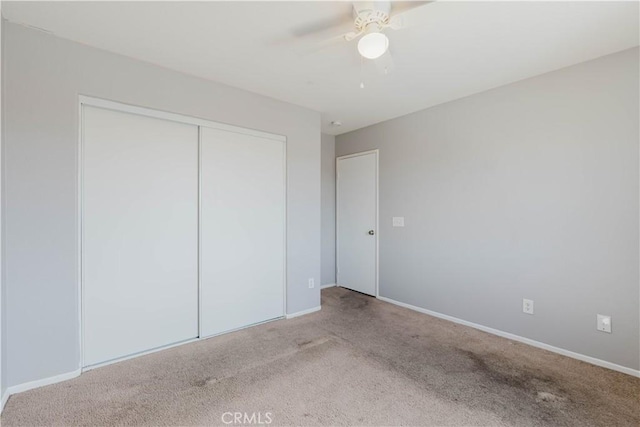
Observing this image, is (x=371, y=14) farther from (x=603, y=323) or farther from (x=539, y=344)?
(x=539, y=344)

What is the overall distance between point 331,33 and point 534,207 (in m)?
2.19

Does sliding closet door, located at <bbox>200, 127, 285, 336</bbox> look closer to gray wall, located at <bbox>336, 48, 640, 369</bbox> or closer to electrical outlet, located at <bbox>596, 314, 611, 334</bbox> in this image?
gray wall, located at <bbox>336, 48, 640, 369</bbox>

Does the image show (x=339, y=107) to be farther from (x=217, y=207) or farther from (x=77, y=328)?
(x=77, y=328)

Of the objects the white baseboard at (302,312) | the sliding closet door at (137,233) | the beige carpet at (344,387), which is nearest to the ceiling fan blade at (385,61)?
the sliding closet door at (137,233)

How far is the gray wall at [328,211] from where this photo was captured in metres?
4.35

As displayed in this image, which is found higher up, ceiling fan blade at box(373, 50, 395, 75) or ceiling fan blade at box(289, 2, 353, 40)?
ceiling fan blade at box(289, 2, 353, 40)

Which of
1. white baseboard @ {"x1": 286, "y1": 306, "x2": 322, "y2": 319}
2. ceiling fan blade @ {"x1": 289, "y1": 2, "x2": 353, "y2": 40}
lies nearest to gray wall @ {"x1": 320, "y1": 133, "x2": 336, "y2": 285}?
white baseboard @ {"x1": 286, "y1": 306, "x2": 322, "y2": 319}

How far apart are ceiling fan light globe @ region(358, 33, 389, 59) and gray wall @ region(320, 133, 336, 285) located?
2.77m

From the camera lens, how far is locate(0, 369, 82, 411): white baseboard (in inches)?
70.1

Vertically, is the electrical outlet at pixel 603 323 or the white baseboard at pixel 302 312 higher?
the electrical outlet at pixel 603 323

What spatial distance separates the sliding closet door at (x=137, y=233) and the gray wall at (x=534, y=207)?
242cm

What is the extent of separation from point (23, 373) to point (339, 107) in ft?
11.1

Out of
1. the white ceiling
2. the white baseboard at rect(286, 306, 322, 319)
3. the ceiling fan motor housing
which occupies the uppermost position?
the white ceiling

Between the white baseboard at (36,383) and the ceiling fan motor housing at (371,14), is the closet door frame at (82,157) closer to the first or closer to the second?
the white baseboard at (36,383)
